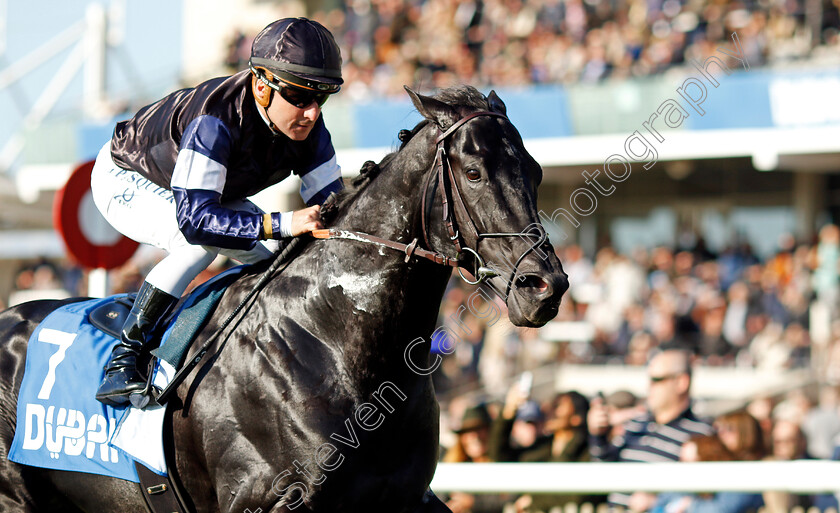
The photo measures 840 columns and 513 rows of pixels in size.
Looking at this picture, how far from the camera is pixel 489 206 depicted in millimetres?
2883

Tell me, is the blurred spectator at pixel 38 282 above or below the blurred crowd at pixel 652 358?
above

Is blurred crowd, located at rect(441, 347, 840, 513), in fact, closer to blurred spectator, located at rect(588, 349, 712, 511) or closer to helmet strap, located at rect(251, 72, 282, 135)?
blurred spectator, located at rect(588, 349, 712, 511)

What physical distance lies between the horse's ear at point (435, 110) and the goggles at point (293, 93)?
0.38 meters

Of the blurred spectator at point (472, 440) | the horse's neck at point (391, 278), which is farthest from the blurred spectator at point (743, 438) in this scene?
the horse's neck at point (391, 278)

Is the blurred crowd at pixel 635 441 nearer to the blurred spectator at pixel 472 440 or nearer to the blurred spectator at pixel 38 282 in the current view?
the blurred spectator at pixel 472 440

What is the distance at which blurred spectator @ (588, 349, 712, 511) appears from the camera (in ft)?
16.9

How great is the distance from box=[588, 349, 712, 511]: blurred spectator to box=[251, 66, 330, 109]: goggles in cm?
Answer: 286

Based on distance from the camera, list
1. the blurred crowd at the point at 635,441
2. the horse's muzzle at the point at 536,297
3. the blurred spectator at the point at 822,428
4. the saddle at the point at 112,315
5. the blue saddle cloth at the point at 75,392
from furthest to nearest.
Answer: the blurred spectator at the point at 822,428
the blurred crowd at the point at 635,441
the saddle at the point at 112,315
the blue saddle cloth at the point at 75,392
the horse's muzzle at the point at 536,297

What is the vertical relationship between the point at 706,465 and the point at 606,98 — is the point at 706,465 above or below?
below

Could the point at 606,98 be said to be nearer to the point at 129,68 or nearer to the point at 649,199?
the point at 649,199

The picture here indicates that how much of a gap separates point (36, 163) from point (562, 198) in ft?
32.6

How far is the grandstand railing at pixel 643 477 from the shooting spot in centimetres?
437

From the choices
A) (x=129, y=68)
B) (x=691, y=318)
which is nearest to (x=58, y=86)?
(x=129, y=68)

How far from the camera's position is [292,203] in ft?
58.7
